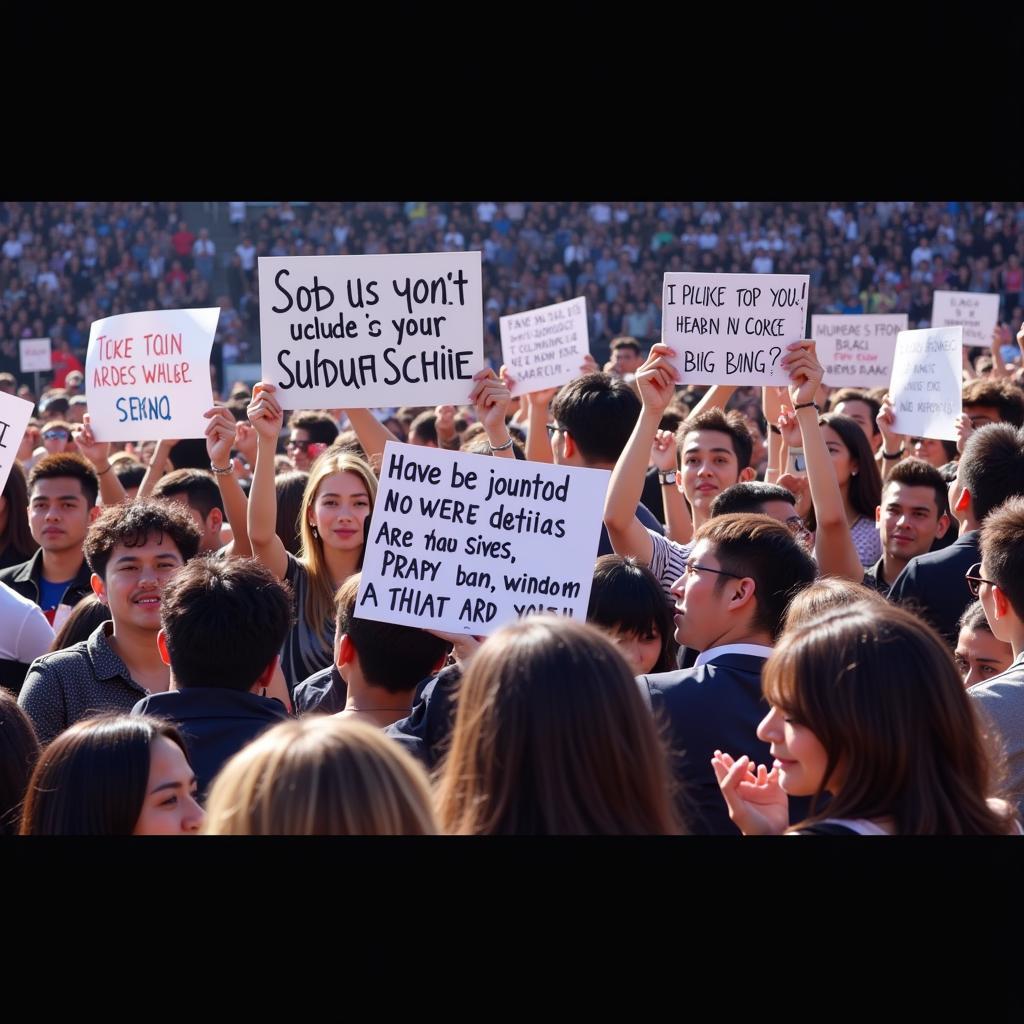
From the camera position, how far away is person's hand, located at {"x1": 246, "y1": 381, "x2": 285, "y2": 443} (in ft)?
16.3

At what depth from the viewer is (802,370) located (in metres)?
5.65

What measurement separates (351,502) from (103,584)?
917mm

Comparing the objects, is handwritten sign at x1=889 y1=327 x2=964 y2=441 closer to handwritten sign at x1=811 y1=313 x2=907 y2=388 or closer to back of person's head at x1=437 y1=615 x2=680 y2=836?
handwritten sign at x1=811 y1=313 x2=907 y2=388

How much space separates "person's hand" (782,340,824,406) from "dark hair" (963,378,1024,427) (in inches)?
61.3

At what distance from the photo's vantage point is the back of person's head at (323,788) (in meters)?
2.29

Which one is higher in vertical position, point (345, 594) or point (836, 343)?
point (836, 343)

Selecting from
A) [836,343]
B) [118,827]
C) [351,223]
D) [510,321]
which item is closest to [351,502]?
[118,827]

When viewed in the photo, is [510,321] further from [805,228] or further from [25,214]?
[25,214]

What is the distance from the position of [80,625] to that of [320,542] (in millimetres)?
934

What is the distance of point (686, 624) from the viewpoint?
3.82 m

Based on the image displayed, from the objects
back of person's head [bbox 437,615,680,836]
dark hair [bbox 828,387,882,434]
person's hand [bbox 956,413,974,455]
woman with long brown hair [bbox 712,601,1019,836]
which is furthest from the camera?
dark hair [bbox 828,387,882,434]

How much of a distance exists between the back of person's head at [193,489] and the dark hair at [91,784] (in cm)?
318

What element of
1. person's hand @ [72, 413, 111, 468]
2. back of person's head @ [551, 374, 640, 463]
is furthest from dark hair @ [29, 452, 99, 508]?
back of person's head @ [551, 374, 640, 463]

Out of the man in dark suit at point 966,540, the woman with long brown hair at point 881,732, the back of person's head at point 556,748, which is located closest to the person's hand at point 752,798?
the woman with long brown hair at point 881,732
